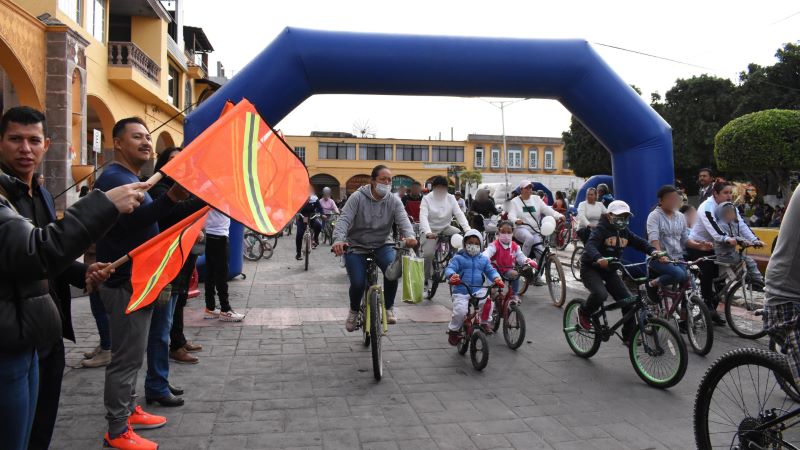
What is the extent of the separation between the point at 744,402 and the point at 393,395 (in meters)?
2.54

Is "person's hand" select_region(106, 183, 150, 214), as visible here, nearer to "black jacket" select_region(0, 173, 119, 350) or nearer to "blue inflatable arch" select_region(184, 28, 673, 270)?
"black jacket" select_region(0, 173, 119, 350)

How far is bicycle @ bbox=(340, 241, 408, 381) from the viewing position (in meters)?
5.05

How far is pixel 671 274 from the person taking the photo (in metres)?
6.23

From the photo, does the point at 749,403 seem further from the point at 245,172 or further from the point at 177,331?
the point at 177,331

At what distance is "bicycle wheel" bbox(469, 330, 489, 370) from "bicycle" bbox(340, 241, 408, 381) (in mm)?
845

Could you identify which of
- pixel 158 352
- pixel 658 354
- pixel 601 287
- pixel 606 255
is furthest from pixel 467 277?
pixel 158 352

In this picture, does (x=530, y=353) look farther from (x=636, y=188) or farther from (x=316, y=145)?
(x=316, y=145)

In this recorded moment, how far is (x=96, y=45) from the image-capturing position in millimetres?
17750

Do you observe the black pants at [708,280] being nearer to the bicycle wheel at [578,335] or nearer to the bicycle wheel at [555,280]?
the bicycle wheel at [555,280]

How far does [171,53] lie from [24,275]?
86.4ft

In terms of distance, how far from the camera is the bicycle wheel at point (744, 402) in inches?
112

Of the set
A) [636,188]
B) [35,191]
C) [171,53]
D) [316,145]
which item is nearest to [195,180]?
[35,191]

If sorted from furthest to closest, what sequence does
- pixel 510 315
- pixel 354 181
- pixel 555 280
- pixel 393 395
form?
pixel 354 181, pixel 555 280, pixel 510 315, pixel 393 395

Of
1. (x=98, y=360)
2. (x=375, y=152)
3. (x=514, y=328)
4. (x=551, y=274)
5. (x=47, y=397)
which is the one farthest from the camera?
(x=375, y=152)
